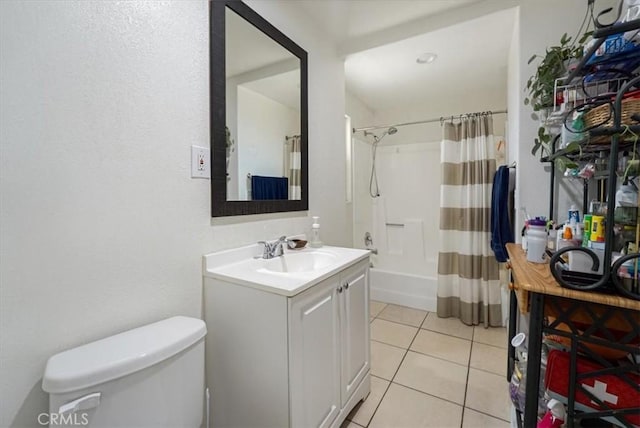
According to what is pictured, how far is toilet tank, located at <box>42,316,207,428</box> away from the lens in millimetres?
630

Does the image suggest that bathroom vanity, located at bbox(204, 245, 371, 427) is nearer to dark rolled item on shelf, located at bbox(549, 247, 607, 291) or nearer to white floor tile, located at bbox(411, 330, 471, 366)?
dark rolled item on shelf, located at bbox(549, 247, 607, 291)

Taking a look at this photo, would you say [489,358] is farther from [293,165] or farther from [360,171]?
[360,171]

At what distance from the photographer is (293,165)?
1.71 metres

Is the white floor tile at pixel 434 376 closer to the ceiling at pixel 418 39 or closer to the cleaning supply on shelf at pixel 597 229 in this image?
the cleaning supply on shelf at pixel 597 229

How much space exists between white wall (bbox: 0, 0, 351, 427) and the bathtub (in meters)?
2.21

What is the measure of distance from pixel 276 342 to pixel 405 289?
230 centimetres

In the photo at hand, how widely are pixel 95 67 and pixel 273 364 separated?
3.79 ft

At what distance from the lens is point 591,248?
88 cm

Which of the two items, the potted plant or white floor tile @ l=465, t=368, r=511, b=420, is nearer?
the potted plant

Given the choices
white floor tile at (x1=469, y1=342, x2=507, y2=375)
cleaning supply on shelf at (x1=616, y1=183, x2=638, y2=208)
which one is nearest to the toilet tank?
cleaning supply on shelf at (x1=616, y1=183, x2=638, y2=208)

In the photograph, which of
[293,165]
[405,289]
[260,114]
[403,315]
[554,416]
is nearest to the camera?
[554,416]

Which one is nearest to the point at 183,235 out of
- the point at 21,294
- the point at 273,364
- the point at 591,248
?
the point at 21,294

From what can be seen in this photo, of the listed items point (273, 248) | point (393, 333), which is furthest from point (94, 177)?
point (393, 333)

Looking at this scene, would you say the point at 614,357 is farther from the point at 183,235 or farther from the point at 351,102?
the point at 351,102
